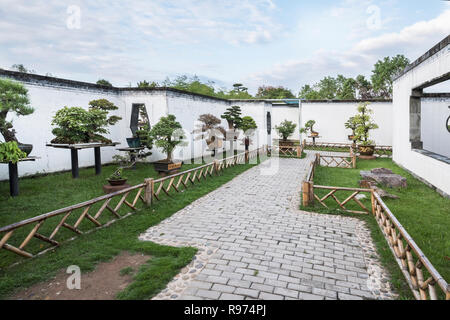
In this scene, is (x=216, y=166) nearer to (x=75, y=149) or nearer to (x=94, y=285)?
(x=75, y=149)

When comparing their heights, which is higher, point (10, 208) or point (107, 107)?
point (107, 107)

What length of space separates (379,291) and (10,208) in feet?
25.1

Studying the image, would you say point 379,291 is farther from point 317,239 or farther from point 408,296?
point 317,239

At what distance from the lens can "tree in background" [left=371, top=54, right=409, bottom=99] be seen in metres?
29.9

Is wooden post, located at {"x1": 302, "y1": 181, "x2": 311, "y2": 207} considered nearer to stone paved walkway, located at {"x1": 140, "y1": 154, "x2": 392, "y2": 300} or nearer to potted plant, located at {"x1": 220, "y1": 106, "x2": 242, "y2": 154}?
stone paved walkway, located at {"x1": 140, "y1": 154, "x2": 392, "y2": 300}

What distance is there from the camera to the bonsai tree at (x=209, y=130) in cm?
1576

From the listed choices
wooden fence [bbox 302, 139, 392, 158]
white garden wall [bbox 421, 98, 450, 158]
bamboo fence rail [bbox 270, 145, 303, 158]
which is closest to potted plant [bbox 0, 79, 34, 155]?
bamboo fence rail [bbox 270, 145, 303, 158]

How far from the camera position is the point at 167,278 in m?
3.84

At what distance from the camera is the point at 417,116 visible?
11.3 m

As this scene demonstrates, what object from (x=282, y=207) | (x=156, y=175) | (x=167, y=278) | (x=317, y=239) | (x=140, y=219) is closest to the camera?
(x=167, y=278)

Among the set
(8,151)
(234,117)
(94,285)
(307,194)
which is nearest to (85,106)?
(8,151)

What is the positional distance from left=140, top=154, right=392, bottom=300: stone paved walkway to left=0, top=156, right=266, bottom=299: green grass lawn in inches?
10.2

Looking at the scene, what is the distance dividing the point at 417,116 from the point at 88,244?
12147mm
